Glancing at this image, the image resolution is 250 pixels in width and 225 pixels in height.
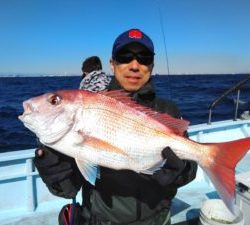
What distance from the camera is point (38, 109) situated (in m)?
2.26

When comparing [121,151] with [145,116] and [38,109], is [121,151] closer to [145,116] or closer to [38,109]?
[145,116]

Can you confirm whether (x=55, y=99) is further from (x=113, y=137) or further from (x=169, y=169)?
(x=169, y=169)

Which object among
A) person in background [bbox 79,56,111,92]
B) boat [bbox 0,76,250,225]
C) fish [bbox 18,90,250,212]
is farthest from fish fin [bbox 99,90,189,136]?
boat [bbox 0,76,250,225]

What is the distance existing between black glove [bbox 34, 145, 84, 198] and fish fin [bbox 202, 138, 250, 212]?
984 mm

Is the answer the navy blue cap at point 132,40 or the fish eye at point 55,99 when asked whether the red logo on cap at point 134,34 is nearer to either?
the navy blue cap at point 132,40

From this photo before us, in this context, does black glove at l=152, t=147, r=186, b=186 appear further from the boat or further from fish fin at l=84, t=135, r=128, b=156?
the boat

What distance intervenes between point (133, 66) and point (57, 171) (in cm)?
96

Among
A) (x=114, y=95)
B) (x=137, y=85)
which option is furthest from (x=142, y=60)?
(x=114, y=95)

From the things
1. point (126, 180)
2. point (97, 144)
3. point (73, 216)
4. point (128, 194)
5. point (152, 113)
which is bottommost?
point (73, 216)

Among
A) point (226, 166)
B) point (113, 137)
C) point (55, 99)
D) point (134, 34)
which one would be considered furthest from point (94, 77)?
point (226, 166)

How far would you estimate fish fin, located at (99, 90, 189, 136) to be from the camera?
2.33 metres

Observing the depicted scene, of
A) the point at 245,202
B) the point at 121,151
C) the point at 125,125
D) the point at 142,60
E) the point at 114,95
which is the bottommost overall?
the point at 245,202

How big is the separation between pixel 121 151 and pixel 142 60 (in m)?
0.80

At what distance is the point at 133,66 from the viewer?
263 centimetres
